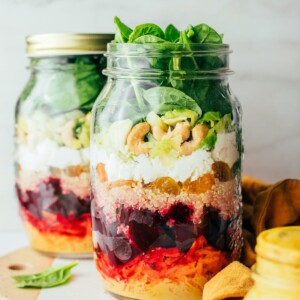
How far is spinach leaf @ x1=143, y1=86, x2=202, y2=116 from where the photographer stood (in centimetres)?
92

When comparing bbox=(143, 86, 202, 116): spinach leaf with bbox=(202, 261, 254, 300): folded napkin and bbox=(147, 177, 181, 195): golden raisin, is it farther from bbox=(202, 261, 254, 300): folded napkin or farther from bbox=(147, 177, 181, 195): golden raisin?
bbox=(202, 261, 254, 300): folded napkin

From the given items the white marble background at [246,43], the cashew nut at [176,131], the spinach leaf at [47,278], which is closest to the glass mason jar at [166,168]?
the cashew nut at [176,131]

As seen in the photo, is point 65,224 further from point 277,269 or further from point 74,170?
point 277,269

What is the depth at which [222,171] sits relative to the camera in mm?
957

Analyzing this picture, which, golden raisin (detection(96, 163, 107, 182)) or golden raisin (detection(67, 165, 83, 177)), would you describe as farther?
golden raisin (detection(67, 165, 83, 177))

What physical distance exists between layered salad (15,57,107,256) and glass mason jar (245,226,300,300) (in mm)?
436

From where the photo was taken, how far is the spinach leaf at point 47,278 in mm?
1052

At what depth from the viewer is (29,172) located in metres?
1.16

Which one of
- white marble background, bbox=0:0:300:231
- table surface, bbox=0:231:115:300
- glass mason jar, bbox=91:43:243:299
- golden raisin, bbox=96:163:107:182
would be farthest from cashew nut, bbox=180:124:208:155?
white marble background, bbox=0:0:300:231

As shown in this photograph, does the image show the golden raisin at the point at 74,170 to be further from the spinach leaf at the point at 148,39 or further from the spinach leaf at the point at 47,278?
the spinach leaf at the point at 148,39

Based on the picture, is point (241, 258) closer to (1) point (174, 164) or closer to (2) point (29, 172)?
(1) point (174, 164)

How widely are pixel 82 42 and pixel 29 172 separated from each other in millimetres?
218

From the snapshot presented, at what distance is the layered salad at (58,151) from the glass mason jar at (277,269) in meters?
0.44

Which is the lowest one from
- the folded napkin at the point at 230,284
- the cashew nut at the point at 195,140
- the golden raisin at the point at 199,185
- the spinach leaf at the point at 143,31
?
the folded napkin at the point at 230,284
